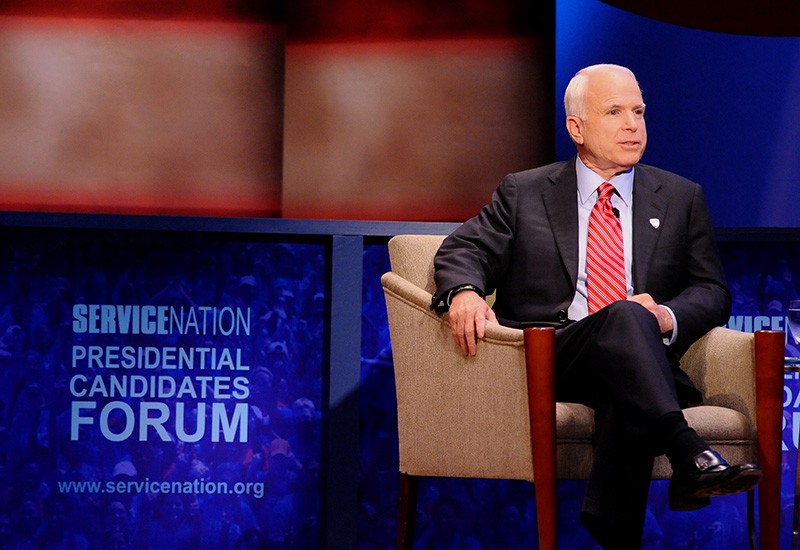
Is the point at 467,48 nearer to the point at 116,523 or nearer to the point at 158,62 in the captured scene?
the point at 158,62

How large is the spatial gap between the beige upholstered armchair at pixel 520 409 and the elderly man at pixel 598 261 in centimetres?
7

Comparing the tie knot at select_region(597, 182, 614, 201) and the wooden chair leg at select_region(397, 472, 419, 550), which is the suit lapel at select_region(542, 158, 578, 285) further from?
the wooden chair leg at select_region(397, 472, 419, 550)

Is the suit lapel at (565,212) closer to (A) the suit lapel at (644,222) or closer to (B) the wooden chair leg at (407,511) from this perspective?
(A) the suit lapel at (644,222)

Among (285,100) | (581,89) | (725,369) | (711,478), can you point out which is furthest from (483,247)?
(285,100)

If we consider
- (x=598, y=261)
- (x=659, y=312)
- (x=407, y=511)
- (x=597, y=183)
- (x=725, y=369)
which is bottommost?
(x=407, y=511)

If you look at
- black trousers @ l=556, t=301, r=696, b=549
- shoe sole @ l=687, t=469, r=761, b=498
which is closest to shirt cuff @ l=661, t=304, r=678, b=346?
black trousers @ l=556, t=301, r=696, b=549

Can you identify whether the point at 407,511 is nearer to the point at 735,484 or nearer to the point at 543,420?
the point at 543,420

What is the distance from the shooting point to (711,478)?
2.29 metres

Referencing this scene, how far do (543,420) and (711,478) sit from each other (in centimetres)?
40

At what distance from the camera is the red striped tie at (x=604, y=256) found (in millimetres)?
2930

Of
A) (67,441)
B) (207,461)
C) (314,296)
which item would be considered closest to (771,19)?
(314,296)

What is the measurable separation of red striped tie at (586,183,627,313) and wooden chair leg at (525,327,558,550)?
18.6 inches

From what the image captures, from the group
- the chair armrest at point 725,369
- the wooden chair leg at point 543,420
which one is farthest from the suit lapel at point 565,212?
the wooden chair leg at point 543,420

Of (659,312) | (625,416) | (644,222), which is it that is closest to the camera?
(625,416)
